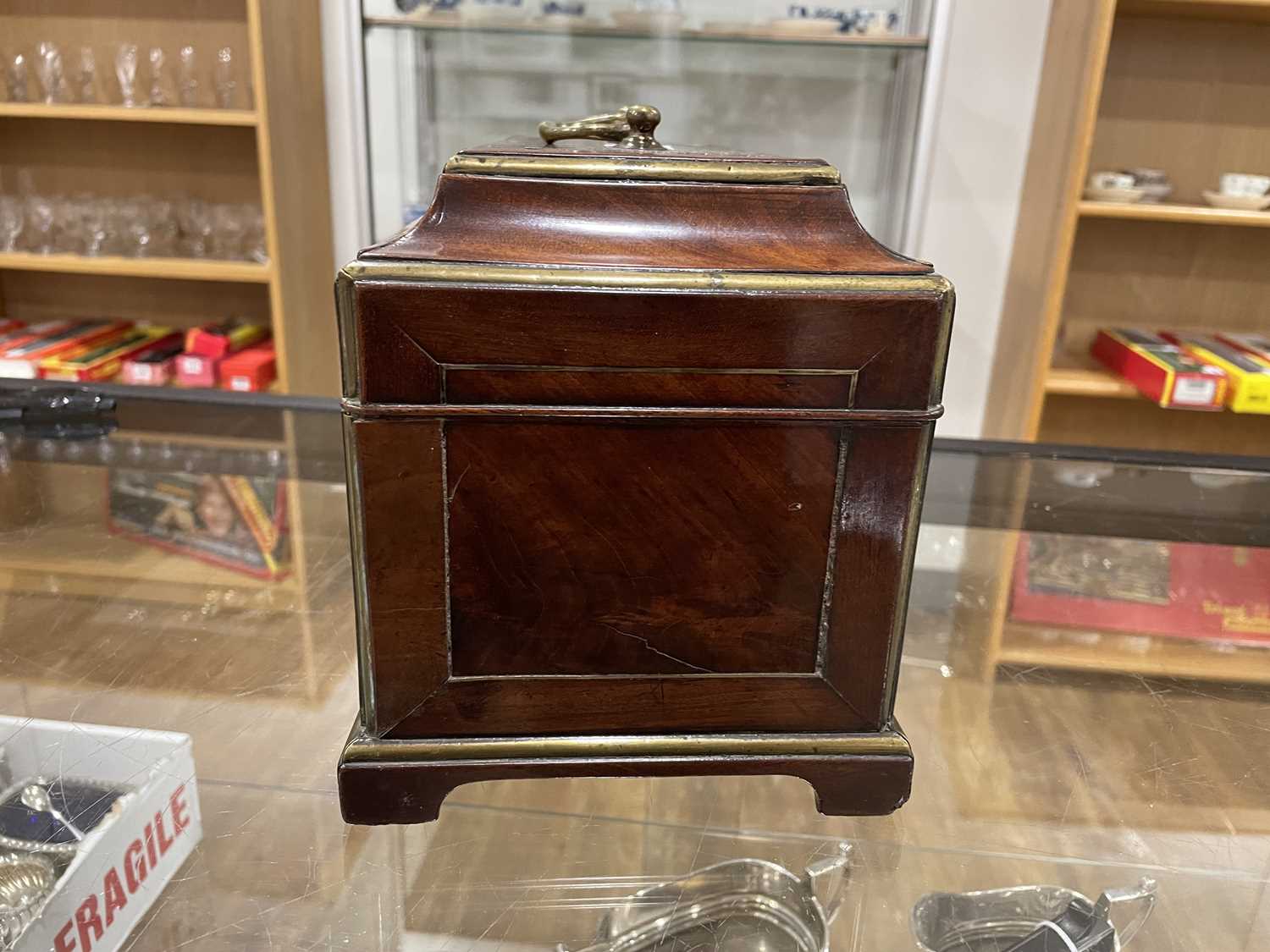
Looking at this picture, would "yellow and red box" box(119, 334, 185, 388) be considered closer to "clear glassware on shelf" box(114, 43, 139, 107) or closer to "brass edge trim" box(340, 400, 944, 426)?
"clear glassware on shelf" box(114, 43, 139, 107)

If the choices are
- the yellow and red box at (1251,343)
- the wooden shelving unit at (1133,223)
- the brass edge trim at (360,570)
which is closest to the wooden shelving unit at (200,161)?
the brass edge trim at (360,570)

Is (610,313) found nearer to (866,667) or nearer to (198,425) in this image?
(866,667)

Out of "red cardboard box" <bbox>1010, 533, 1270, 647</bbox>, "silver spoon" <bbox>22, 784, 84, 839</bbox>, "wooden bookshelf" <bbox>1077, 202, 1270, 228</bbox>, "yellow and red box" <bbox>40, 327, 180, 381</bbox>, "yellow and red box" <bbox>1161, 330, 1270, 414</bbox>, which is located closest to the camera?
"silver spoon" <bbox>22, 784, 84, 839</bbox>

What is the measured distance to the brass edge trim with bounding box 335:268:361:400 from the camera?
1.67ft

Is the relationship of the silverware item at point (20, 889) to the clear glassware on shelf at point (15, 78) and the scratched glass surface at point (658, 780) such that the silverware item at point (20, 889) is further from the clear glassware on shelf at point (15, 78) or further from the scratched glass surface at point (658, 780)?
the clear glassware on shelf at point (15, 78)

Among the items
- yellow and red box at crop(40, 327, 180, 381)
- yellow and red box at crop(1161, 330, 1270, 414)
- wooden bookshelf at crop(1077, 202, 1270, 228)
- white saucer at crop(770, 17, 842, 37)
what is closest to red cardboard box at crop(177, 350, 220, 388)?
yellow and red box at crop(40, 327, 180, 381)

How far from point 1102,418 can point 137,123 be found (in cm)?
213

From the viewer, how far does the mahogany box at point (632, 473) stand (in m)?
0.52

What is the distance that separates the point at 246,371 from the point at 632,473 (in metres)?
1.52

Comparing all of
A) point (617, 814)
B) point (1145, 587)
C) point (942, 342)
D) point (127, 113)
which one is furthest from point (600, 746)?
point (127, 113)

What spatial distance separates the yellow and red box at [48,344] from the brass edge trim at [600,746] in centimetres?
147

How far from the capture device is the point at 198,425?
139 centimetres

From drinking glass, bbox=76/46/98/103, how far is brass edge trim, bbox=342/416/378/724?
71.1 inches

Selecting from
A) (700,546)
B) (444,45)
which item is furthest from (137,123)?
(700,546)
